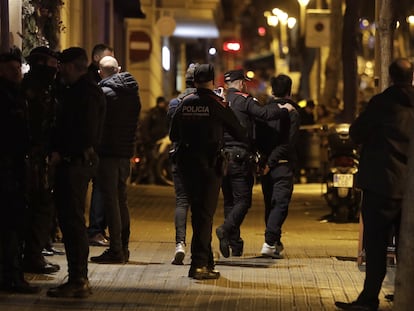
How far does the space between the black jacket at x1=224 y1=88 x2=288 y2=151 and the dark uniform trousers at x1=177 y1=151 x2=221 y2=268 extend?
1572mm

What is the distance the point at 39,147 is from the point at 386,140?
3132 mm

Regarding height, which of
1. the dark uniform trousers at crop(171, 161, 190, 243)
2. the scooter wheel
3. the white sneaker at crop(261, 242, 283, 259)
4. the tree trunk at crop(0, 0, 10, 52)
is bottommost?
the scooter wheel

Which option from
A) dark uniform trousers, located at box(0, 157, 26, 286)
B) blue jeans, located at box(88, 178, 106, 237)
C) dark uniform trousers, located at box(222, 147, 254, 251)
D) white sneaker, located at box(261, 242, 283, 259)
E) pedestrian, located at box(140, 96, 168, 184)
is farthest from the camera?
pedestrian, located at box(140, 96, 168, 184)

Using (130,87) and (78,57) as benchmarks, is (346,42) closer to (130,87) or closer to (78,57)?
(130,87)

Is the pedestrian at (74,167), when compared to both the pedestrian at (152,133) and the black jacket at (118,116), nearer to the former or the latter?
the black jacket at (118,116)

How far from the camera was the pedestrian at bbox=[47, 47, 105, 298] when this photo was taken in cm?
977

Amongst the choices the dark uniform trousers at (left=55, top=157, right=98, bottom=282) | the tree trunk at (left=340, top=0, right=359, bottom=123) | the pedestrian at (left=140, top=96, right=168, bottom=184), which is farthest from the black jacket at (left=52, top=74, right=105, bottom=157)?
the tree trunk at (left=340, top=0, right=359, bottom=123)

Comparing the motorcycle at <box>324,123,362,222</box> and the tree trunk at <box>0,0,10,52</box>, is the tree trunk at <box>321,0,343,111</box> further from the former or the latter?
the tree trunk at <box>0,0,10,52</box>

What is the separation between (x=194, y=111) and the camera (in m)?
10.8

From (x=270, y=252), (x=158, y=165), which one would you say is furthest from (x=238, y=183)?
(x=158, y=165)

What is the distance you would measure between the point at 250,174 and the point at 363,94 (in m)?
23.8

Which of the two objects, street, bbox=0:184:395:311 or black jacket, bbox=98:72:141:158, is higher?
black jacket, bbox=98:72:141:158

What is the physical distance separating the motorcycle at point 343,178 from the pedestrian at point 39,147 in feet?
22.5

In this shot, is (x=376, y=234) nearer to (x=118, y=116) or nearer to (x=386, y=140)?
(x=386, y=140)
